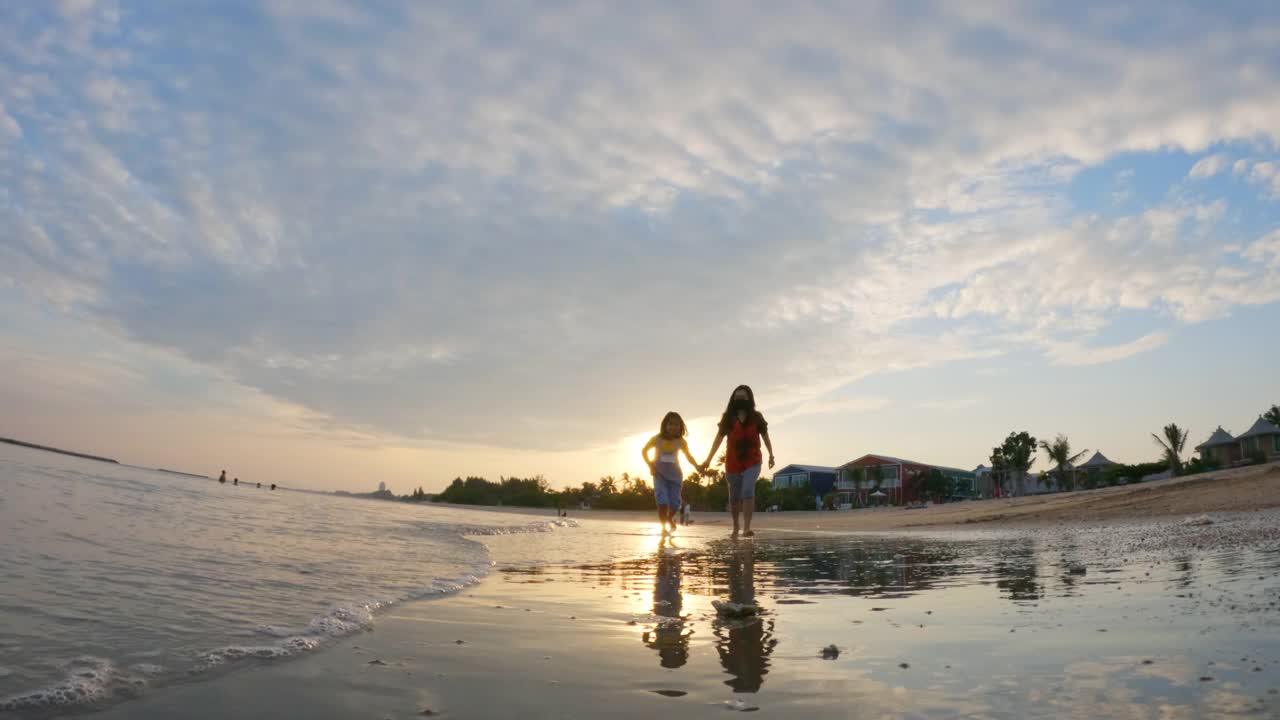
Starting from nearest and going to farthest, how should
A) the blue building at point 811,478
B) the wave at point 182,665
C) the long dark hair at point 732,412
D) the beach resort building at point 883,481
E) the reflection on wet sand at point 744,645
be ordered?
the wave at point 182,665, the reflection on wet sand at point 744,645, the long dark hair at point 732,412, the beach resort building at point 883,481, the blue building at point 811,478

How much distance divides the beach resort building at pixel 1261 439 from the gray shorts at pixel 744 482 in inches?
2428

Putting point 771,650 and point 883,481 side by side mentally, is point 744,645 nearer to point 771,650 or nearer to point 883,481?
point 771,650

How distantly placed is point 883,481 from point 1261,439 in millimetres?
38443

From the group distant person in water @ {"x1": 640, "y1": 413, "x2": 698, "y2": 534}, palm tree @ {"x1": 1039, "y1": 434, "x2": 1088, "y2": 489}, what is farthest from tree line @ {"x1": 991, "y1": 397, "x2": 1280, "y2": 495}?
distant person in water @ {"x1": 640, "y1": 413, "x2": 698, "y2": 534}

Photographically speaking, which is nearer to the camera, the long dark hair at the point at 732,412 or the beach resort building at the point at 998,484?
the long dark hair at the point at 732,412

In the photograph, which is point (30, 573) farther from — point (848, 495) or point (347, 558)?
point (848, 495)

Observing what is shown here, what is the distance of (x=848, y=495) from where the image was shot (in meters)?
93.8

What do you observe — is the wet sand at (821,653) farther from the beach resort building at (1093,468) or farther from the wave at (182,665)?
the beach resort building at (1093,468)

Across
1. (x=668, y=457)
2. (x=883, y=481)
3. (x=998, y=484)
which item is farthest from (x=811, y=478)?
(x=668, y=457)

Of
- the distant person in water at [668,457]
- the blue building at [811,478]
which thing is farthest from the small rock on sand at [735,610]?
the blue building at [811,478]

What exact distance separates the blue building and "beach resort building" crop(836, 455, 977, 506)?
2408 millimetres

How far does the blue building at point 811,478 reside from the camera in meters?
95.9

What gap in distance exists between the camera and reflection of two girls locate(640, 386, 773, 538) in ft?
38.3

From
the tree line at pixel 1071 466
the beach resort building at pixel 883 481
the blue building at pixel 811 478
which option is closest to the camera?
the tree line at pixel 1071 466
